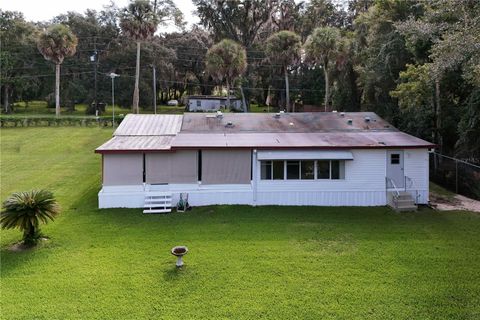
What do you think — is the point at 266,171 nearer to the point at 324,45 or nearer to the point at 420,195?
the point at 420,195

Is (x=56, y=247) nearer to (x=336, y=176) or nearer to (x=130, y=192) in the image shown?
(x=130, y=192)

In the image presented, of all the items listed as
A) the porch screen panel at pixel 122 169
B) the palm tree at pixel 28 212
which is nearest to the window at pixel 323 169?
the porch screen panel at pixel 122 169

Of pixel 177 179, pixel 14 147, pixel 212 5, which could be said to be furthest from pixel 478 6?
pixel 212 5

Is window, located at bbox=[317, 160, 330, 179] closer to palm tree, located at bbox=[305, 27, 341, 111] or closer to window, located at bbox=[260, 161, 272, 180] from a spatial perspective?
window, located at bbox=[260, 161, 272, 180]

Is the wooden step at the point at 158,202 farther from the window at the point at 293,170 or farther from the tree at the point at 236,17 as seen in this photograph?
the tree at the point at 236,17

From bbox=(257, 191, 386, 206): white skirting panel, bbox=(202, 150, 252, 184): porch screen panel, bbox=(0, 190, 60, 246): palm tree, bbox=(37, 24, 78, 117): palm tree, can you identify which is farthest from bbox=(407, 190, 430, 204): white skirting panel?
bbox=(37, 24, 78, 117): palm tree

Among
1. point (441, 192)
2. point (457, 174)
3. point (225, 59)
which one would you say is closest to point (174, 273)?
point (441, 192)
